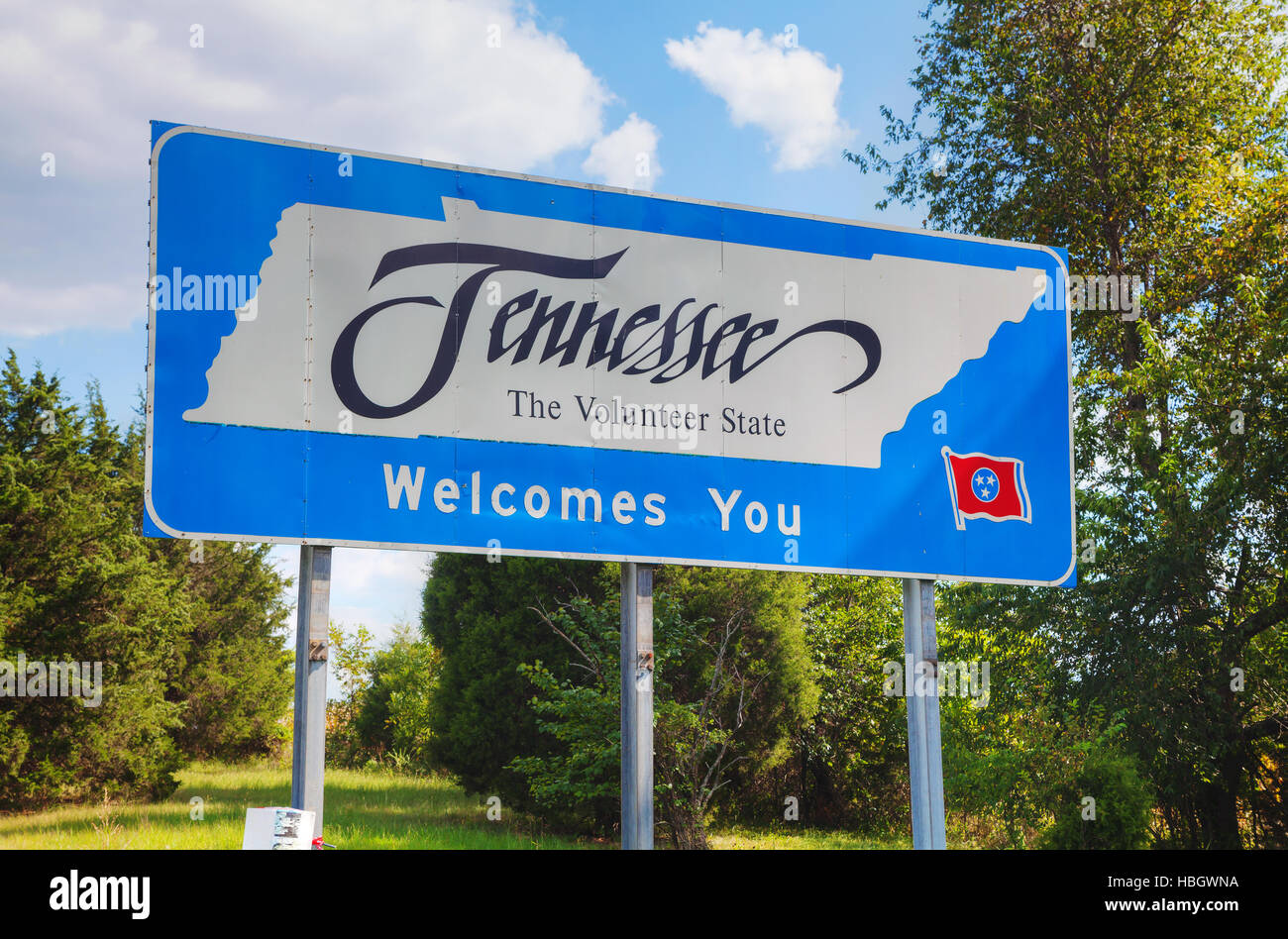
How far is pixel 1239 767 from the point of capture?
51.7 ft

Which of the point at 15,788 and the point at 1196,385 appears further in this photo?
the point at 15,788

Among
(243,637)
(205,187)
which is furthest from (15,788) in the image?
(205,187)

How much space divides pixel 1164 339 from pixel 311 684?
57.8 ft

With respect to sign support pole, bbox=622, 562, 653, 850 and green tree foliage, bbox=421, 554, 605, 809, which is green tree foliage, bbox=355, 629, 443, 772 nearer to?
green tree foliage, bbox=421, 554, 605, 809

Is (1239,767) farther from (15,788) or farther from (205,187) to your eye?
(15,788)

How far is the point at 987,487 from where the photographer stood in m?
10.1

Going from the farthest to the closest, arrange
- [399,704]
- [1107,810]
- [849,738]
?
[399,704], [849,738], [1107,810]

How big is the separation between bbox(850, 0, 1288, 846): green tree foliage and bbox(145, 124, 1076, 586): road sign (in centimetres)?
665

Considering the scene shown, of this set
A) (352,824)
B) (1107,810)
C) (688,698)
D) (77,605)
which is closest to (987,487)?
(1107,810)

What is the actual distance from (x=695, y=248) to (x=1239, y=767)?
12266 millimetres
